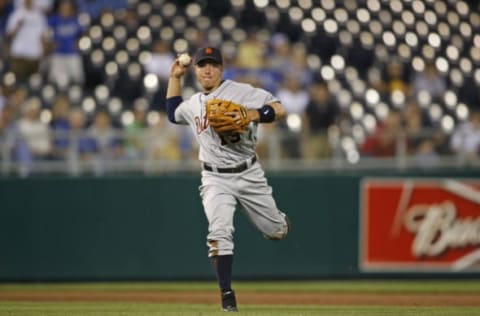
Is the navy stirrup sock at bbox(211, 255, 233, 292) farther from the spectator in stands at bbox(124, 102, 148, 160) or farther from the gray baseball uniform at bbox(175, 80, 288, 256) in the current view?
the spectator in stands at bbox(124, 102, 148, 160)

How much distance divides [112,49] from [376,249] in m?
4.60

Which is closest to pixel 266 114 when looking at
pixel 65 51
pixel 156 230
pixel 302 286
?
pixel 302 286

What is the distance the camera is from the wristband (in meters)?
7.59

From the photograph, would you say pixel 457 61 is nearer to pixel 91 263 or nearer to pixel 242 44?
pixel 242 44

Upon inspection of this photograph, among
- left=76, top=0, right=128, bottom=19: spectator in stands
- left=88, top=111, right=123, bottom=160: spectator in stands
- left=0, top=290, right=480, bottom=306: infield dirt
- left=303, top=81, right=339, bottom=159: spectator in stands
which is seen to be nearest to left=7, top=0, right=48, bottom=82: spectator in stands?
left=76, top=0, right=128, bottom=19: spectator in stands

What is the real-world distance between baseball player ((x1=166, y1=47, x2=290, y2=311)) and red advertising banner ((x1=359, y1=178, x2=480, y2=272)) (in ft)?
15.6

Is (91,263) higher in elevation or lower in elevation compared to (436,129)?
lower

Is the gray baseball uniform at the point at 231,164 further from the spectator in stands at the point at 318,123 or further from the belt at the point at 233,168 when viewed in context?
the spectator in stands at the point at 318,123

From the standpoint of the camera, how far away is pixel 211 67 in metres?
7.75

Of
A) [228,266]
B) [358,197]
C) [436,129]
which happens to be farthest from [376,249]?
[228,266]

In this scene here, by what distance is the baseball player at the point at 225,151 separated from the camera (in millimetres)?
7578

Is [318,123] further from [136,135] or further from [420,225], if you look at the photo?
[136,135]

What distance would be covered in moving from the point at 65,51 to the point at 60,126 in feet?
5.19

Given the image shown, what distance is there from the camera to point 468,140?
12062 millimetres
